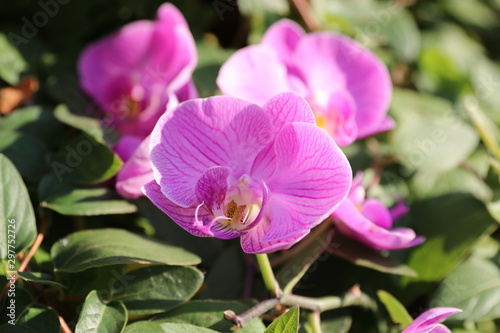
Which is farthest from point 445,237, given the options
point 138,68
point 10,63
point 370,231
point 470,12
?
point 470,12

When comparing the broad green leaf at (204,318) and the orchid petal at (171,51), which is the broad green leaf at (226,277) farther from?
the orchid petal at (171,51)

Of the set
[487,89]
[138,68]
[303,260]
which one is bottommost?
[487,89]

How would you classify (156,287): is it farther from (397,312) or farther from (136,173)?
(397,312)

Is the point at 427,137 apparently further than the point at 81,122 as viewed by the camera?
Yes

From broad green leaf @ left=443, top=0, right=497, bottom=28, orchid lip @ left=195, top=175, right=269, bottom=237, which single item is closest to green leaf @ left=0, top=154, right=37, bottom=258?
orchid lip @ left=195, top=175, right=269, bottom=237

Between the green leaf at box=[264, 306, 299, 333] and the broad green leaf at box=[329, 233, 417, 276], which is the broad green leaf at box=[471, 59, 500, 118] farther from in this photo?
the green leaf at box=[264, 306, 299, 333]

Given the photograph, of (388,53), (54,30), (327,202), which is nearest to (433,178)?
(388,53)

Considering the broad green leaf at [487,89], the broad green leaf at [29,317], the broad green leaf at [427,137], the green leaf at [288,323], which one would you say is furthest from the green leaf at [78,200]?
the broad green leaf at [487,89]
